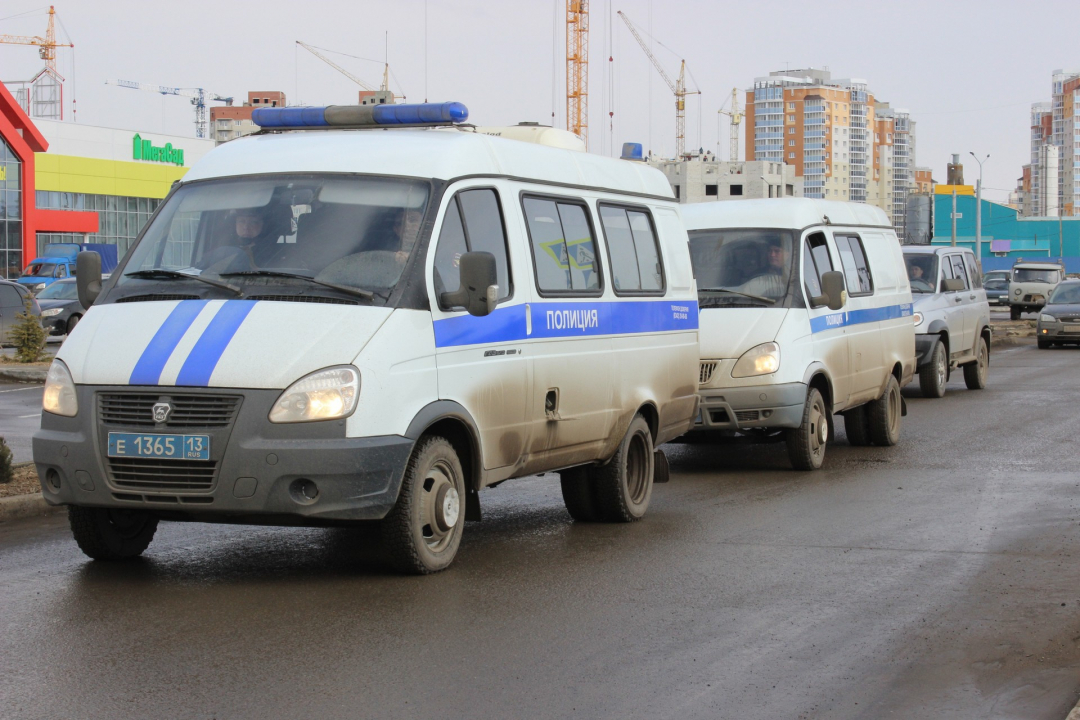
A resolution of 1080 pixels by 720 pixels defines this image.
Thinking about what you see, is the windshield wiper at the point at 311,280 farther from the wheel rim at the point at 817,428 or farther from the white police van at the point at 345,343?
the wheel rim at the point at 817,428

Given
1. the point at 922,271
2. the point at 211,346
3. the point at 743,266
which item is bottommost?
the point at 211,346

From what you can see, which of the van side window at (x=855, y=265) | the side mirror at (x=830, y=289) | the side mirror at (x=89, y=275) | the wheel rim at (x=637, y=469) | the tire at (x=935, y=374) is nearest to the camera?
the side mirror at (x=89, y=275)

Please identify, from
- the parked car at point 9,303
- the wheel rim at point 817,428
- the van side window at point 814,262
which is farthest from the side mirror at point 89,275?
the parked car at point 9,303

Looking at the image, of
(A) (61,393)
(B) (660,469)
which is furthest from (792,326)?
(A) (61,393)

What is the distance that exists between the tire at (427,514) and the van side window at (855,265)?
703 cm

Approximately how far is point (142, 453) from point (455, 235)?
6.68 feet

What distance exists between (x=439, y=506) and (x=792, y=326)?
558 centimetres

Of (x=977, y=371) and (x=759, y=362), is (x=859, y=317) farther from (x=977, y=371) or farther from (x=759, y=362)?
(x=977, y=371)

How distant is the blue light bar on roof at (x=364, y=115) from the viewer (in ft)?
26.5

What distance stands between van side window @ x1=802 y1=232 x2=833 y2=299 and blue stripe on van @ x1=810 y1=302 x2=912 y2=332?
0.25 m

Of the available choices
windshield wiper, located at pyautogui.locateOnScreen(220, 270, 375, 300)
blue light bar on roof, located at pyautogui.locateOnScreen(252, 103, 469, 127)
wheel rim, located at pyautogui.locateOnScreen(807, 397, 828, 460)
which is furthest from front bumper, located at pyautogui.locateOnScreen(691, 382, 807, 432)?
windshield wiper, located at pyautogui.locateOnScreen(220, 270, 375, 300)

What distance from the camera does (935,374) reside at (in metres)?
20.0

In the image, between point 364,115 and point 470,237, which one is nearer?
point 470,237

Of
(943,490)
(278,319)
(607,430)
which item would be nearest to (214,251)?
→ (278,319)
